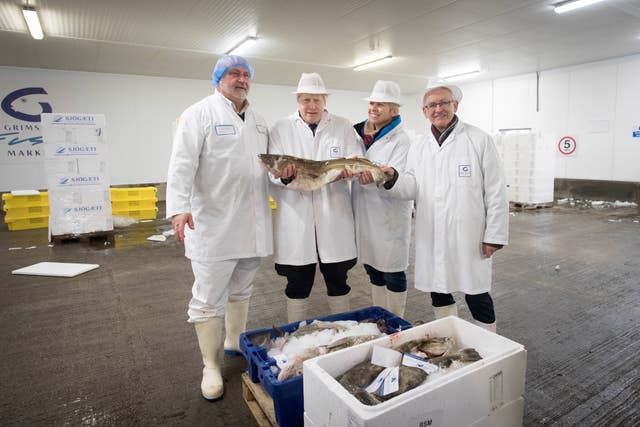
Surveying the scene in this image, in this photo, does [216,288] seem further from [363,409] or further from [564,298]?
[564,298]

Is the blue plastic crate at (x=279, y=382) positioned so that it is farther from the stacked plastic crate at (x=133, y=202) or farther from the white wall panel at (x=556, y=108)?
the white wall panel at (x=556, y=108)

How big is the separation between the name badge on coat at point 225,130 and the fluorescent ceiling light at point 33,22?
5396mm

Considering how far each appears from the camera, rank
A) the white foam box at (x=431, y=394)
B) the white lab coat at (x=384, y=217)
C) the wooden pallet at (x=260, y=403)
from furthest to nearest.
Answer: the white lab coat at (x=384, y=217) < the wooden pallet at (x=260, y=403) < the white foam box at (x=431, y=394)

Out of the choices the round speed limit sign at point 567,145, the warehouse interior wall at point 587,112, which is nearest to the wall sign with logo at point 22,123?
the warehouse interior wall at point 587,112

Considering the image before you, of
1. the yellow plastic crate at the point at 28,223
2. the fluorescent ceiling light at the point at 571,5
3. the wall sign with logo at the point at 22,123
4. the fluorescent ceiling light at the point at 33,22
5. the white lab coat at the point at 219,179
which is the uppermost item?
the fluorescent ceiling light at the point at 571,5

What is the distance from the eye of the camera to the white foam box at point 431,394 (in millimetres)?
1159

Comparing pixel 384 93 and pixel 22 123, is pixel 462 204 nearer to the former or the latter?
pixel 384 93

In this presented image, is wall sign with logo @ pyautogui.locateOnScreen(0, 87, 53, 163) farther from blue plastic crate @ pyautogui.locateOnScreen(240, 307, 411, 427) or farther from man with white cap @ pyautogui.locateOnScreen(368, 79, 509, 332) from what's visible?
man with white cap @ pyautogui.locateOnScreen(368, 79, 509, 332)

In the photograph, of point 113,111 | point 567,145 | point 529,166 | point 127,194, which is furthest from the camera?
point 567,145

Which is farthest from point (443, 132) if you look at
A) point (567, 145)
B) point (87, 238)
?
point (567, 145)

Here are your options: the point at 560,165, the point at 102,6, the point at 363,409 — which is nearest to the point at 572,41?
the point at 560,165

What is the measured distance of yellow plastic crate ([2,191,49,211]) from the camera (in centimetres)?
746

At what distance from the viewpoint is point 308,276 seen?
258 cm

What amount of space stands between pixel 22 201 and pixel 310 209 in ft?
24.9
